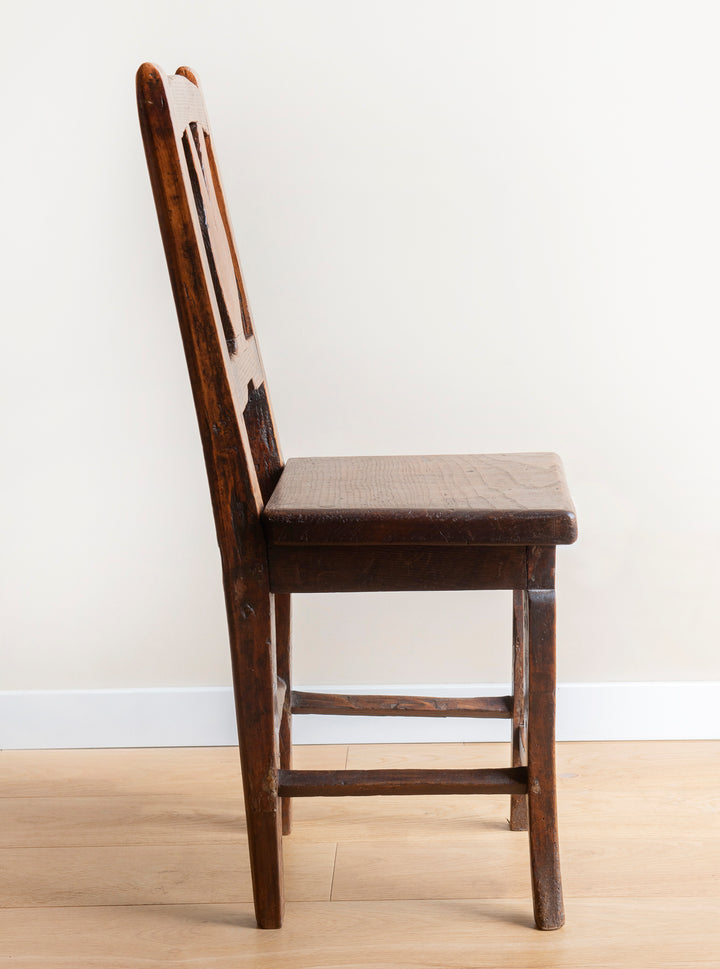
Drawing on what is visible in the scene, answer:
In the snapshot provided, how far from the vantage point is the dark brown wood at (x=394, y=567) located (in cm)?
104

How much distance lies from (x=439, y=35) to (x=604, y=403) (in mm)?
600

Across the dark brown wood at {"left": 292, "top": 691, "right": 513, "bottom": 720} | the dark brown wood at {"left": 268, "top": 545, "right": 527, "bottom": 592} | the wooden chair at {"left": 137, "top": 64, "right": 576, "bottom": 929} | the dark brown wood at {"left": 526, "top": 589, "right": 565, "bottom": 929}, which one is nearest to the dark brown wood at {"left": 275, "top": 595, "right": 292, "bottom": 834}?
the dark brown wood at {"left": 292, "top": 691, "right": 513, "bottom": 720}

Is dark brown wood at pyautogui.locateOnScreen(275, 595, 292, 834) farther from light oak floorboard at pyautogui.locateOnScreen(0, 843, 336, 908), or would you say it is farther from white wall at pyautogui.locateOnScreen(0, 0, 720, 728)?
white wall at pyautogui.locateOnScreen(0, 0, 720, 728)

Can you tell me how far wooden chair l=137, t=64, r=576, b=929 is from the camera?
0.98m

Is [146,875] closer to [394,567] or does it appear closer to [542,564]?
[394,567]

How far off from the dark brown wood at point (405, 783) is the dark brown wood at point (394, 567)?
21cm

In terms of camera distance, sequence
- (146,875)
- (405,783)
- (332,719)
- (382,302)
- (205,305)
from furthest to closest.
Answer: (332,719)
(382,302)
(146,875)
(405,783)
(205,305)

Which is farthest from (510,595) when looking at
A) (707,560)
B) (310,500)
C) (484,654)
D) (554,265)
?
(310,500)

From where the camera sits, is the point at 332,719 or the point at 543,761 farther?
the point at 332,719

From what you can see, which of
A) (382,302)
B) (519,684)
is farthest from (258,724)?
(382,302)

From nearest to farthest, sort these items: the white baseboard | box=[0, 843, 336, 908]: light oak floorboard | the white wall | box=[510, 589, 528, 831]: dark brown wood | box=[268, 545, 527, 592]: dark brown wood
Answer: box=[268, 545, 527, 592]: dark brown wood
box=[0, 843, 336, 908]: light oak floorboard
box=[510, 589, 528, 831]: dark brown wood
the white wall
the white baseboard

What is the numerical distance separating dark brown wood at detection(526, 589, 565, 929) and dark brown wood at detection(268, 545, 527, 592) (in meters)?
0.05

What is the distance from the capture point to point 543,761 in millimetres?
1069

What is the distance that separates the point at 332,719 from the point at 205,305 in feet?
2.83
